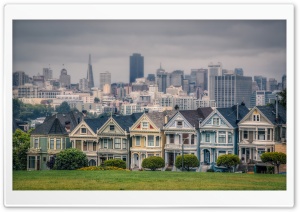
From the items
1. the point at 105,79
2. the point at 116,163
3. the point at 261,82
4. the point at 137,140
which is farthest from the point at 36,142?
the point at 261,82

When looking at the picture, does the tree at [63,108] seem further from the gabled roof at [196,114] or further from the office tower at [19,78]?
the gabled roof at [196,114]

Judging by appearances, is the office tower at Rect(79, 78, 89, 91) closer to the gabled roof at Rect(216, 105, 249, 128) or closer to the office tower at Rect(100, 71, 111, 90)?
the office tower at Rect(100, 71, 111, 90)

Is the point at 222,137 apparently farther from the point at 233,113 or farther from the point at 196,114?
the point at 196,114

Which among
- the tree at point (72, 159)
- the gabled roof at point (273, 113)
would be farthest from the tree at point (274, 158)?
the tree at point (72, 159)

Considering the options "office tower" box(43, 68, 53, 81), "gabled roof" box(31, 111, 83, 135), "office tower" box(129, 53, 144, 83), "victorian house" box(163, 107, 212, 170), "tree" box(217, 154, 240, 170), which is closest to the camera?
"office tower" box(129, 53, 144, 83)

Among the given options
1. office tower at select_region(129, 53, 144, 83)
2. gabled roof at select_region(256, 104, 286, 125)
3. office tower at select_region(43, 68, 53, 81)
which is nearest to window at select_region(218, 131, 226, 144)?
gabled roof at select_region(256, 104, 286, 125)
